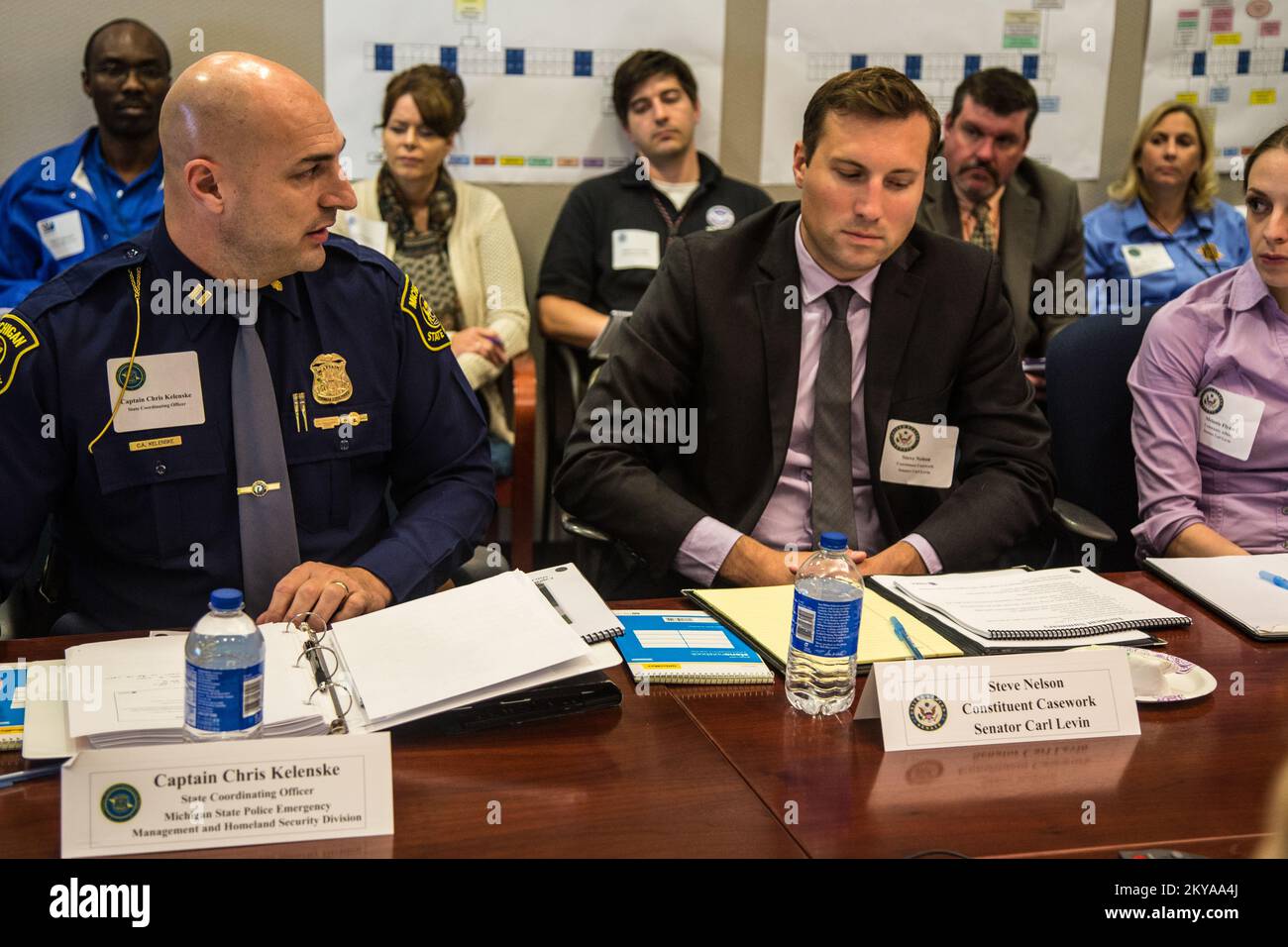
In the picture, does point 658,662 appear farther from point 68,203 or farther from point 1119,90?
point 1119,90

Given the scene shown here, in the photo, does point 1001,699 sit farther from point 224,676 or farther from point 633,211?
point 633,211

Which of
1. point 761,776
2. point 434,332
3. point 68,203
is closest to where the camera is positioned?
point 761,776

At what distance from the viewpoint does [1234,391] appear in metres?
2.51

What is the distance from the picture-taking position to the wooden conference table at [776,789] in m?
1.22

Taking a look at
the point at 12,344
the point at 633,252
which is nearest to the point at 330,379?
the point at 12,344

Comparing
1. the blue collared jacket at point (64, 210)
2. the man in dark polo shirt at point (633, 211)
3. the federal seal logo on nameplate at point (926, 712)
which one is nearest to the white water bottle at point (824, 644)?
the federal seal logo on nameplate at point (926, 712)

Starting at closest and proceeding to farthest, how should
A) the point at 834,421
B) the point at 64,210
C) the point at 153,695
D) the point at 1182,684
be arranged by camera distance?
the point at 153,695, the point at 1182,684, the point at 834,421, the point at 64,210

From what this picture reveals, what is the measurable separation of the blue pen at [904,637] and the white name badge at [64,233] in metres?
3.10

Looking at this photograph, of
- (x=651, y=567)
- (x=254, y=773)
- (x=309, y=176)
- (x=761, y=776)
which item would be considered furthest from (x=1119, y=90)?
(x=254, y=773)

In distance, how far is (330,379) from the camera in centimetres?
201

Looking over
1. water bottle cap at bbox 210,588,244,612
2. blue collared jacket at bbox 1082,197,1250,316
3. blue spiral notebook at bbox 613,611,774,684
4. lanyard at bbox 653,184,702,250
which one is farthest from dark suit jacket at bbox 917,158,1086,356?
water bottle cap at bbox 210,588,244,612

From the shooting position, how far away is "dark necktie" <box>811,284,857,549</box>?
2.28m

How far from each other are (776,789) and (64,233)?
3.37 m

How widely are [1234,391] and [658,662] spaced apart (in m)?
1.53
